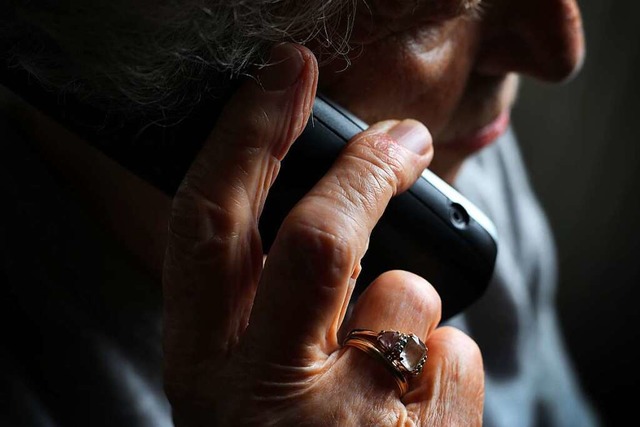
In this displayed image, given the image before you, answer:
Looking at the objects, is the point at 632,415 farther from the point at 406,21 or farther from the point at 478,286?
the point at 406,21

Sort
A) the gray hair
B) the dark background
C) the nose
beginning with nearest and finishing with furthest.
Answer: the gray hair < the nose < the dark background

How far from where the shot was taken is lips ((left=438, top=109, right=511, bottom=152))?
0.76 metres

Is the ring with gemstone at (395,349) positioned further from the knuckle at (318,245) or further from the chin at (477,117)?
the chin at (477,117)

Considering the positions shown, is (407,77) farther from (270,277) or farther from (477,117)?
(270,277)

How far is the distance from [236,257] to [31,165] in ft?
0.99

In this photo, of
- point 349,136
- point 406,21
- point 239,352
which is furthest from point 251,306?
point 406,21

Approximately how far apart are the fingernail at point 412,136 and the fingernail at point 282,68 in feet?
0.37

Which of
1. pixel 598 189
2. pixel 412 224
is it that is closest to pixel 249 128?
pixel 412 224

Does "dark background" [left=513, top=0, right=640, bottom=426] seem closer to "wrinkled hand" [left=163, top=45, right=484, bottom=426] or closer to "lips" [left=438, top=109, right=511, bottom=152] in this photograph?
"lips" [left=438, top=109, right=511, bottom=152]

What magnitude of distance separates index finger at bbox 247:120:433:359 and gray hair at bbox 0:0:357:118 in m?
0.11

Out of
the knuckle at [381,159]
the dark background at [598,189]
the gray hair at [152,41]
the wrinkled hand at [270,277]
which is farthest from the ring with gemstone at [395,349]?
the dark background at [598,189]

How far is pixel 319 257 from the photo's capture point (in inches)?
19.3

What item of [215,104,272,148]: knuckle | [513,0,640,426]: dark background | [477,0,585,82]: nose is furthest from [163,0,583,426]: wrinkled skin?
[513,0,640,426]: dark background

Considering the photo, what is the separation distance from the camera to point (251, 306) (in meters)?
0.55
